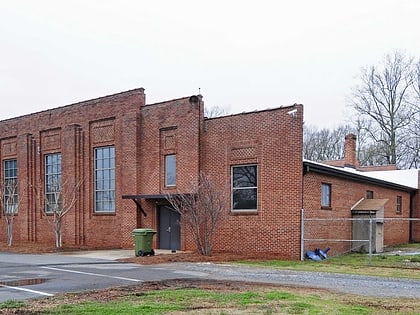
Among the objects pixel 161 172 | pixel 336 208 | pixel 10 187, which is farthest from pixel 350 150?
pixel 10 187

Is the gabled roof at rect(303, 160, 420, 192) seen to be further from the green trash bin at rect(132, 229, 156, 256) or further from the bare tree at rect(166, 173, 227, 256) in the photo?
the green trash bin at rect(132, 229, 156, 256)

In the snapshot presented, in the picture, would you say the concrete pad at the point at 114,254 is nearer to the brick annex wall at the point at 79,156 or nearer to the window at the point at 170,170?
the brick annex wall at the point at 79,156

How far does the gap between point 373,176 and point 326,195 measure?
1230 cm

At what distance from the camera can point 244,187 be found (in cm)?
1977

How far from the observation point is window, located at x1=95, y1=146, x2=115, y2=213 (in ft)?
82.1

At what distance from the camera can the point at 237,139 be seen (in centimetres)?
1994

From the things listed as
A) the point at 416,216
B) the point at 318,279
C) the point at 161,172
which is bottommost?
the point at 416,216

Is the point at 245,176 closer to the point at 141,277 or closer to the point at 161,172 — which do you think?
the point at 161,172

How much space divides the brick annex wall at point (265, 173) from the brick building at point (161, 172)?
4 centimetres

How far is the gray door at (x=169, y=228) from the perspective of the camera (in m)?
21.9

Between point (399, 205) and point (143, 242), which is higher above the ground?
point (399, 205)

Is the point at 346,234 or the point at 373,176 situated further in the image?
→ the point at 373,176

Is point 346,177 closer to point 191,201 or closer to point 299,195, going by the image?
point 299,195

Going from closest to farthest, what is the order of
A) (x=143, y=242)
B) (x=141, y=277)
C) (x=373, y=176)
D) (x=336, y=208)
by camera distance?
(x=141, y=277) → (x=143, y=242) → (x=336, y=208) → (x=373, y=176)
